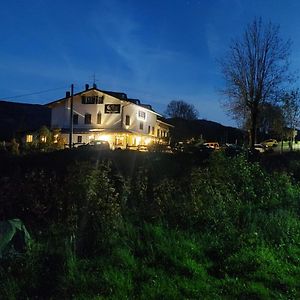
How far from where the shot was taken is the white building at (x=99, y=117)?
6038 centimetres

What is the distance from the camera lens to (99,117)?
61625 mm

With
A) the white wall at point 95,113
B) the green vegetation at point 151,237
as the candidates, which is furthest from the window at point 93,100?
the green vegetation at point 151,237

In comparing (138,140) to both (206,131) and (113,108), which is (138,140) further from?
(206,131)

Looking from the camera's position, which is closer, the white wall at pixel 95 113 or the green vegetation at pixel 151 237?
the green vegetation at pixel 151 237

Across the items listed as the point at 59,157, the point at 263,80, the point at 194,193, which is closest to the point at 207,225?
the point at 194,193

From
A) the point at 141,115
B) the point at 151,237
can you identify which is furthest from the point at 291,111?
the point at 151,237

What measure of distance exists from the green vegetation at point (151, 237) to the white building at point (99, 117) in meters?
50.4

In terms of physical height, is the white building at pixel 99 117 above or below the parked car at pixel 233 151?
above

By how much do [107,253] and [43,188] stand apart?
2073mm

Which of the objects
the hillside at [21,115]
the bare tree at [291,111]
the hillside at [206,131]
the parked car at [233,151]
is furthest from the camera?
the hillside at [21,115]

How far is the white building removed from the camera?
2377 inches

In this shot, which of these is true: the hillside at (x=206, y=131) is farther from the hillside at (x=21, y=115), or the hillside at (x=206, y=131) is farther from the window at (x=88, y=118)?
the window at (x=88, y=118)

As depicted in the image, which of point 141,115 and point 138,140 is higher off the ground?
point 141,115

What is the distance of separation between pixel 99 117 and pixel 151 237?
55.1 metres
